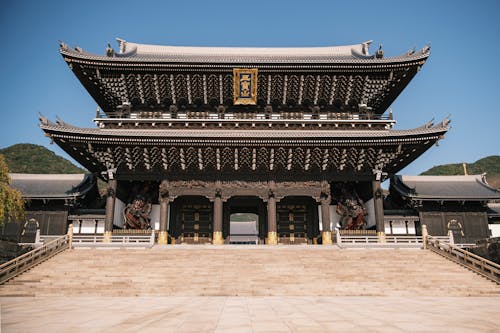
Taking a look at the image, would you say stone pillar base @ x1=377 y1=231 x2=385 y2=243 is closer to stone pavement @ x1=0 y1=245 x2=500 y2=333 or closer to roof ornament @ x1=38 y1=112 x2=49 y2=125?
stone pavement @ x1=0 y1=245 x2=500 y2=333

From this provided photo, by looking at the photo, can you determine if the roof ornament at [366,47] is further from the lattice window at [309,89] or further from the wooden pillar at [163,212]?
the wooden pillar at [163,212]

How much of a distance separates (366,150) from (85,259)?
657 inches

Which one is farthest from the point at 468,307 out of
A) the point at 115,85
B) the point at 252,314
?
the point at 115,85

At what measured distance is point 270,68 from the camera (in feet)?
73.9

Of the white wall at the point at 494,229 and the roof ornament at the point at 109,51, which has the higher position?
the roof ornament at the point at 109,51

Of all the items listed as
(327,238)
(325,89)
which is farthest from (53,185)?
(325,89)

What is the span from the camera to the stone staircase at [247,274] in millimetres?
12133

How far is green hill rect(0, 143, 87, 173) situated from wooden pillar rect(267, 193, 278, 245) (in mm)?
63369

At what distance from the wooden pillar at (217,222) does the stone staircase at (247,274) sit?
260 centimetres

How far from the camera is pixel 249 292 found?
39.0 ft

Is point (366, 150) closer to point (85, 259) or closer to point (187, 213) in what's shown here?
point (187, 213)

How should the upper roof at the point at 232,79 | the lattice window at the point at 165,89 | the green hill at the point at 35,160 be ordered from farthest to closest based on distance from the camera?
the green hill at the point at 35,160 → the lattice window at the point at 165,89 → the upper roof at the point at 232,79

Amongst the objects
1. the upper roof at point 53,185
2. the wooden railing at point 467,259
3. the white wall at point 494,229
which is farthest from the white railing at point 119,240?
the white wall at point 494,229

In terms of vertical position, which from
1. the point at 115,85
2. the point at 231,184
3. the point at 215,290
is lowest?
the point at 215,290
